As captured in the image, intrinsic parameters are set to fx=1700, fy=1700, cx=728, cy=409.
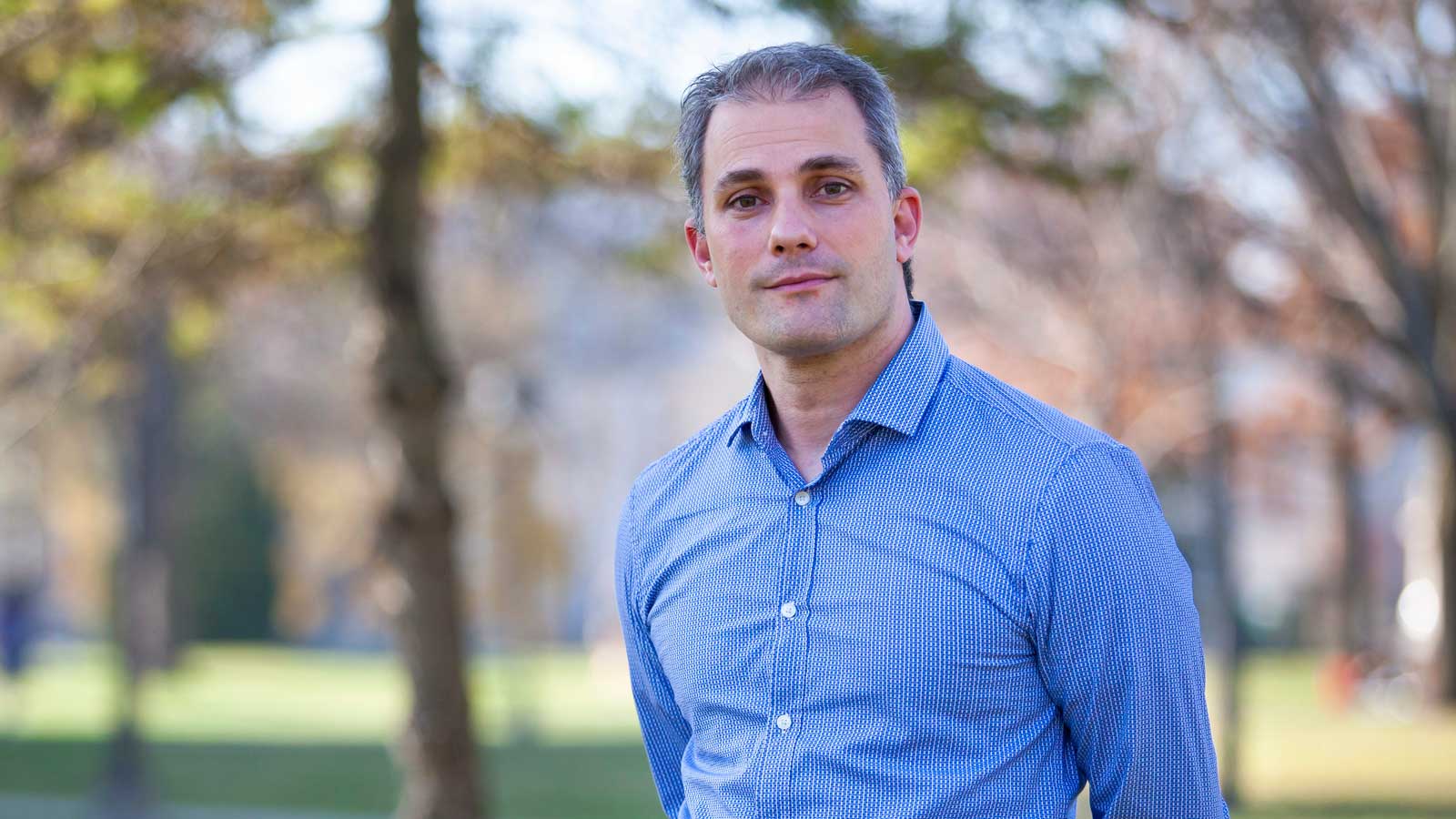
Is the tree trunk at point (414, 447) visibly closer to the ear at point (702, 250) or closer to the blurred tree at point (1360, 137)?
the blurred tree at point (1360, 137)

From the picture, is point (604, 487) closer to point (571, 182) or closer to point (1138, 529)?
point (571, 182)

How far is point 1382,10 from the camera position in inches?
555

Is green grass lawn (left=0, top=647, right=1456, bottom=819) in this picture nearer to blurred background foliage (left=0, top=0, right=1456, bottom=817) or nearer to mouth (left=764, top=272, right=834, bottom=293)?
blurred background foliage (left=0, top=0, right=1456, bottom=817)

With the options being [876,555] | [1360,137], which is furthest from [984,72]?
[1360,137]

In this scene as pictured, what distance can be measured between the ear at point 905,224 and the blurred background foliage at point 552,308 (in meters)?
4.05

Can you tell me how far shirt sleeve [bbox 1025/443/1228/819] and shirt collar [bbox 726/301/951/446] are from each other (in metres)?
0.24

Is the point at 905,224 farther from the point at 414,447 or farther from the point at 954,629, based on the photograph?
the point at 414,447

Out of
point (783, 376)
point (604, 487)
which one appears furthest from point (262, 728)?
point (604, 487)

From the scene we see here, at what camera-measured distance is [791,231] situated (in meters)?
2.29

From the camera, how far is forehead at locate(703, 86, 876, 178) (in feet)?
7.60

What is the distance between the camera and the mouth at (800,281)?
230 cm

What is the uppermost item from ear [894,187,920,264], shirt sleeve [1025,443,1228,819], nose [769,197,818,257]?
ear [894,187,920,264]

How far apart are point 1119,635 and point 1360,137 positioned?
1368 centimetres

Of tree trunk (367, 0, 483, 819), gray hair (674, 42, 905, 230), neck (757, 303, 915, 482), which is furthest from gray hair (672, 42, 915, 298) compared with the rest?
tree trunk (367, 0, 483, 819)
